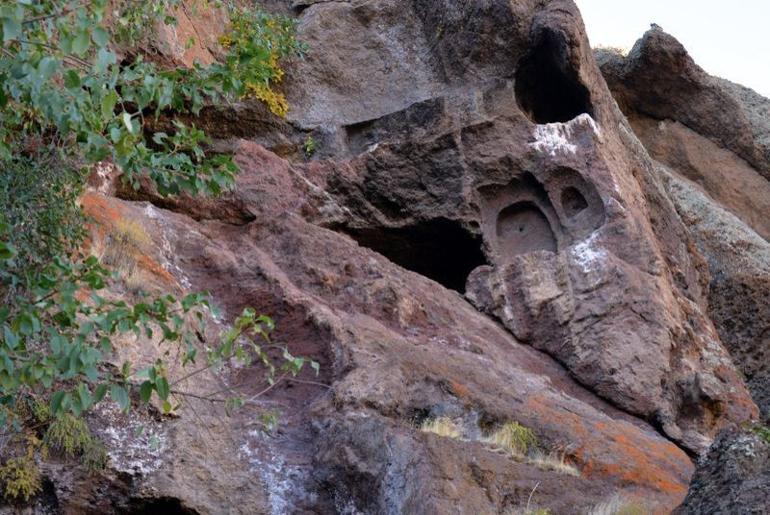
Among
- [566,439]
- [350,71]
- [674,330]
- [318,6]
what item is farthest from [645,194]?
[566,439]

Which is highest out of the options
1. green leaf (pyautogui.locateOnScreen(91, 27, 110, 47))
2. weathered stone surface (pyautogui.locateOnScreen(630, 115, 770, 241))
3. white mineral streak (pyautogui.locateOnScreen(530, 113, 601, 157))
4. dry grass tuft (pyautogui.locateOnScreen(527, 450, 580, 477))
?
weathered stone surface (pyautogui.locateOnScreen(630, 115, 770, 241))

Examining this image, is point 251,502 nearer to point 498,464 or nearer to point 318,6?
point 498,464

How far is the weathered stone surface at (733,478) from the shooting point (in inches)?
268

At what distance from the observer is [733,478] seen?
7.11 m

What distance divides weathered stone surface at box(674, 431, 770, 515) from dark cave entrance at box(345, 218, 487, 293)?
720cm

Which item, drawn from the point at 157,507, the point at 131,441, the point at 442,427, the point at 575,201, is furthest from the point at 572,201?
the point at 157,507

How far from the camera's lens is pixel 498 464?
8.41 m

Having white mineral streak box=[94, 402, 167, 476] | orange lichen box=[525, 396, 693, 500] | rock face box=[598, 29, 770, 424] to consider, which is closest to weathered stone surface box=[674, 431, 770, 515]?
orange lichen box=[525, 396, 693, 500]

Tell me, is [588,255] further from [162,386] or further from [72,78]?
[72,78]

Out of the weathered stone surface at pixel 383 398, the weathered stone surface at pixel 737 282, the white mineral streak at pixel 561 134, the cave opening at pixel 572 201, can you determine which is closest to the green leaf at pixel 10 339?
the weathered stone surface at pixel 383 398

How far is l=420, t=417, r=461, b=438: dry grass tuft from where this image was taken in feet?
29.6

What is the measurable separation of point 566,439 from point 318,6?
963 centimetres

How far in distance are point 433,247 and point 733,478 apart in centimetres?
815

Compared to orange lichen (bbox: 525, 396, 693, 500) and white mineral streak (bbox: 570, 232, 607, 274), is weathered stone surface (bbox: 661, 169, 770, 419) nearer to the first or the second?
white mineral streak (bbox: 570, 232, 607, 274)
